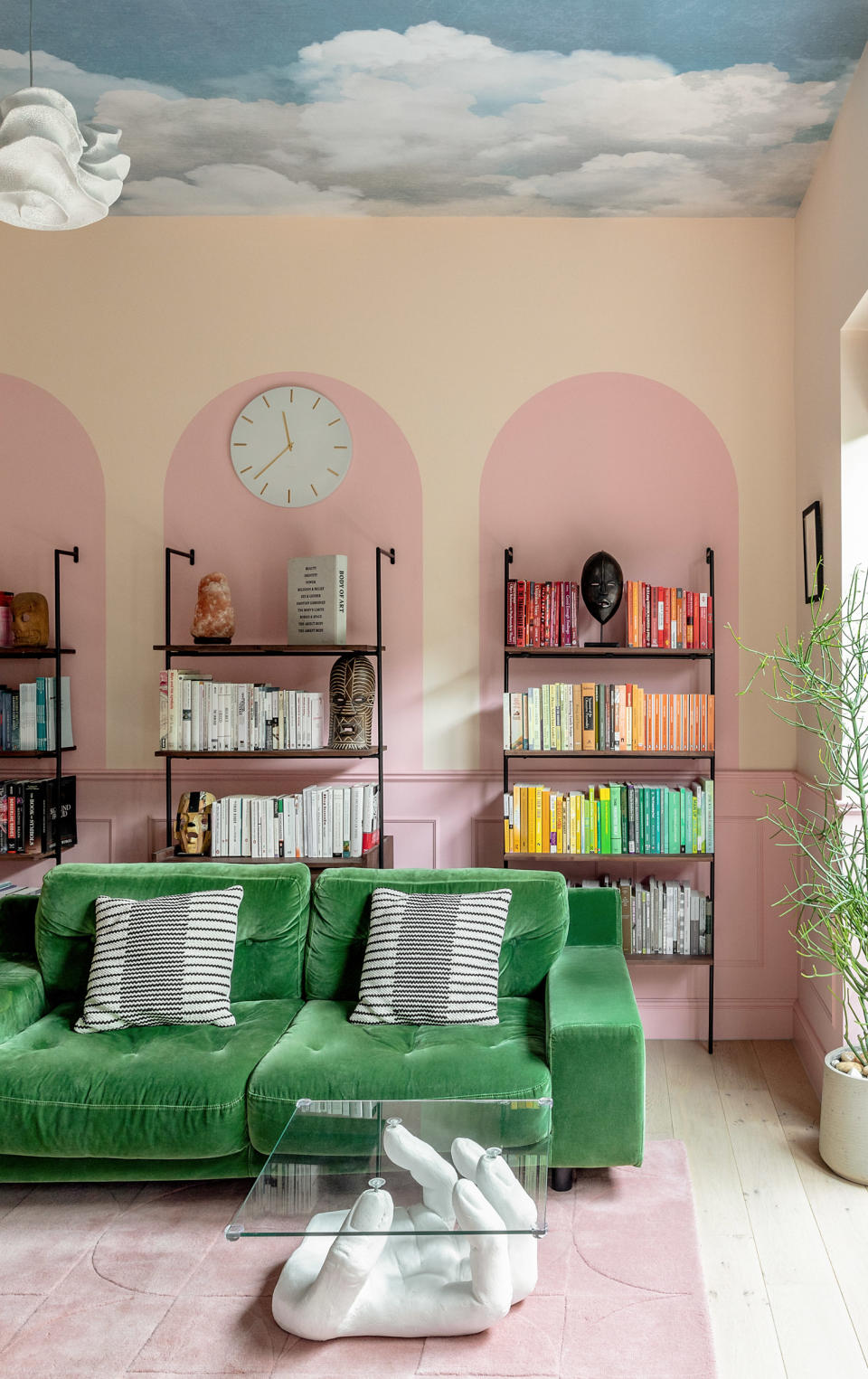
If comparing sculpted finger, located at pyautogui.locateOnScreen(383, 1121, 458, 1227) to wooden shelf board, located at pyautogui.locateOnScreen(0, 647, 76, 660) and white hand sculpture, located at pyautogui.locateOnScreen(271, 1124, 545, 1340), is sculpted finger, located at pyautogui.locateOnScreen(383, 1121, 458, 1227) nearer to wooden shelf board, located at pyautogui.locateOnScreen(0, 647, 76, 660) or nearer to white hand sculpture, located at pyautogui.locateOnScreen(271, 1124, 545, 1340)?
white hand sculpture, located at pyautogui.locateOnScreen(271, 1124, 545, 1340)

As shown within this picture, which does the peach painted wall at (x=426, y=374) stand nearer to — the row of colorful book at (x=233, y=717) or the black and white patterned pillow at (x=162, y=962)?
the row of colorful book at (x=233, y=717)

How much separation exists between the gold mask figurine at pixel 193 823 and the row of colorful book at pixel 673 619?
5.54 feet

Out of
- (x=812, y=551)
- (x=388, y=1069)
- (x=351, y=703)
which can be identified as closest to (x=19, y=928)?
(x=351, y=703)

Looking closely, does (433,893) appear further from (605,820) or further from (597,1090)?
(605,820)

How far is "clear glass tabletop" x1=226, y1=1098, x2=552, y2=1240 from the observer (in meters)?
2.00

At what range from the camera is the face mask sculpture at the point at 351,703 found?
378 cm

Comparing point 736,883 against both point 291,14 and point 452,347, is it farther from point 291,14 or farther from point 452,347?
point 291,14

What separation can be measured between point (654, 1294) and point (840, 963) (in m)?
1.06

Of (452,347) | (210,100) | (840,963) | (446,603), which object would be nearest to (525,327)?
(452,347)

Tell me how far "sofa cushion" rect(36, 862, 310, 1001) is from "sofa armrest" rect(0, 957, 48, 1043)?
62 millimetres

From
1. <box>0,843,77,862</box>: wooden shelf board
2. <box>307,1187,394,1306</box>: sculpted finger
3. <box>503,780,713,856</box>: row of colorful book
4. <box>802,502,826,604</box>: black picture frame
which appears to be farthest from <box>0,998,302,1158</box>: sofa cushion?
<box>802,502,826,604</box>: black picture frame

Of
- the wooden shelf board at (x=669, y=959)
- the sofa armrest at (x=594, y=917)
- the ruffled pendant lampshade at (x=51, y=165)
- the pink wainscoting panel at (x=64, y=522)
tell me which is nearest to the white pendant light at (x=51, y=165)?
the ruffled pendant lampshade at (x=51, y=165)

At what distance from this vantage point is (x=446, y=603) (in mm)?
4094

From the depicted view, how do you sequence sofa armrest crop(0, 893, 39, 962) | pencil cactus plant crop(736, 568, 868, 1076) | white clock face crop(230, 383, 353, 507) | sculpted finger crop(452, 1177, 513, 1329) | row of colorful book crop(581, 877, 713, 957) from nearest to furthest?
sculpted finger crop(452, 1177, 513, 1329) → pencil cactus plant crop(736, 568, 868, 1076) → sofa armrest crop(0, 893, 39, 962) → row of colorful book crop(581, 877, 713, 957) → white clock face crop(230, 383, 353, 507)
